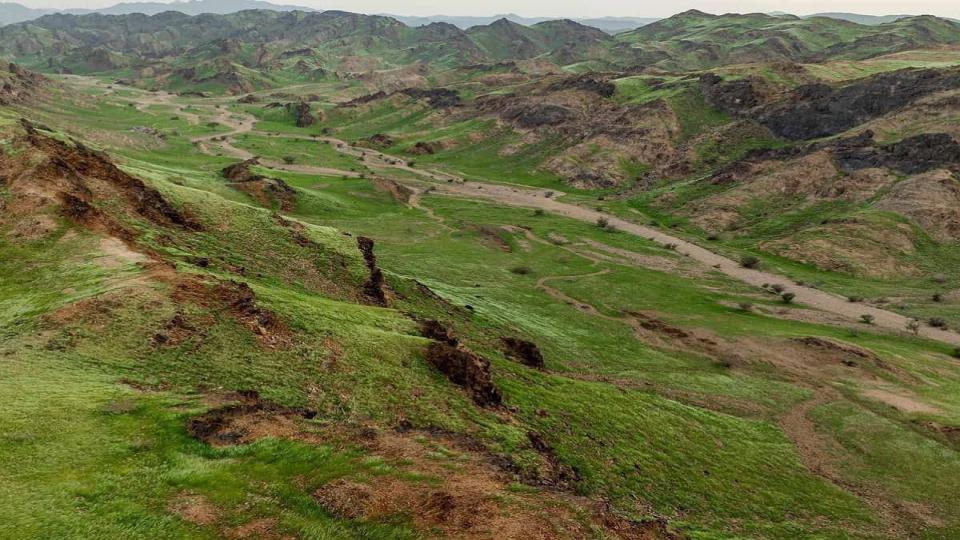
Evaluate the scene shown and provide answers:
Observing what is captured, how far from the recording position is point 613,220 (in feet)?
429

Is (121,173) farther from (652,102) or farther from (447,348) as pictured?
(652,102)

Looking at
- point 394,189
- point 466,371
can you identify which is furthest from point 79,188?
point 394,189

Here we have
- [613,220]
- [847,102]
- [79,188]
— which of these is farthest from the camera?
[847,102]

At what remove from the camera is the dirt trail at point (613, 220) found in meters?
79.5

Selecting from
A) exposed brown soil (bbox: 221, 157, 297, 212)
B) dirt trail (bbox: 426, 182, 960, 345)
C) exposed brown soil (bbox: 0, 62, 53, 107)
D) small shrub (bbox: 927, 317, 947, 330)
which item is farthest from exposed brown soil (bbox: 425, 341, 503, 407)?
exposed brown soil (bbox: 0, 62, 53, 107)

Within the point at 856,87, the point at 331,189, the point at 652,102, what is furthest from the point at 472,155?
the point at 856,87

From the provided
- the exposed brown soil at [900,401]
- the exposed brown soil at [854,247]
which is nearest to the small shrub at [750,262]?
the exposed brown soil at [854,247]

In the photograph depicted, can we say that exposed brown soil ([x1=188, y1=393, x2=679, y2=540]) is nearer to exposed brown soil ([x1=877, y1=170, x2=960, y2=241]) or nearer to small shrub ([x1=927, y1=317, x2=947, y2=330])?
small shrub ([x1=927, y1=317, x2=947, y2=330])

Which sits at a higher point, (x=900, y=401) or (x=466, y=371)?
(x=466, y=371)

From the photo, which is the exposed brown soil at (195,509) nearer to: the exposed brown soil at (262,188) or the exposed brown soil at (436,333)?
the exposed brown soil at (436,333)

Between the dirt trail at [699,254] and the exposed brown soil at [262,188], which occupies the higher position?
the exposed brown soil at [262,188]

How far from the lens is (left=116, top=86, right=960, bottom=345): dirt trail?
79.5 metres

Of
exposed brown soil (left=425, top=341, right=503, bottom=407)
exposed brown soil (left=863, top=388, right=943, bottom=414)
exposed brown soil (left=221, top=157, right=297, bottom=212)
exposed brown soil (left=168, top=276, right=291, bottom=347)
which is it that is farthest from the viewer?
exposed brown soil (left=221, top=157, right=297, bottom=212)

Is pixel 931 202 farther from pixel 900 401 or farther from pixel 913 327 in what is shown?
pixel 900 401
